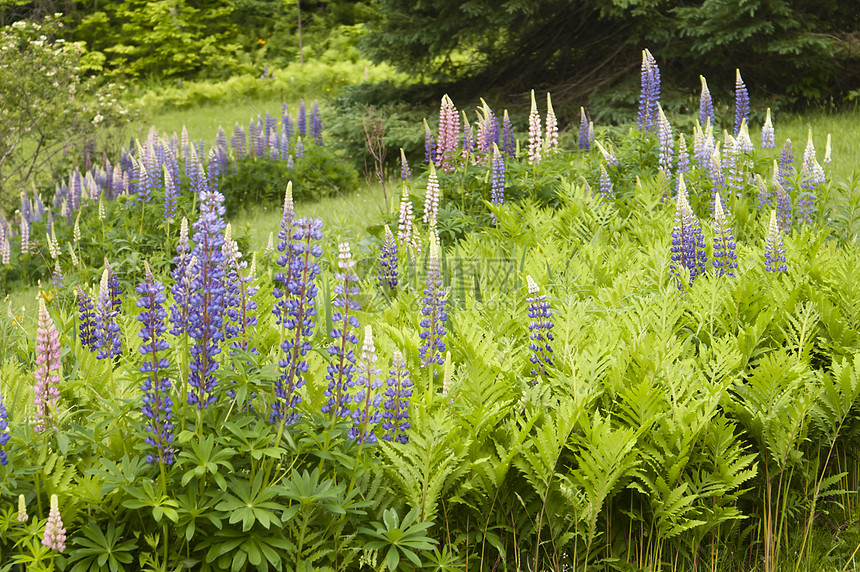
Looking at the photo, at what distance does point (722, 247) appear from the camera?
397cm

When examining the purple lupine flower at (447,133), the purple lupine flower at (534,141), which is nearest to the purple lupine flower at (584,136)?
the purple lupine flower at (534,141)

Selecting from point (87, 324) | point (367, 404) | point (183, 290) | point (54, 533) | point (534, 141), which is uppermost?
point (183, 290)

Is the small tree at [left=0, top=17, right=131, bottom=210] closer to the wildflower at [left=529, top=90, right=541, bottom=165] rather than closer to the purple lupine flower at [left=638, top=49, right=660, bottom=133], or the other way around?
the wildflower at [left=529, top=90, right=541, bottom=165]

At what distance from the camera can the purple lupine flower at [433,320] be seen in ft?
9.44

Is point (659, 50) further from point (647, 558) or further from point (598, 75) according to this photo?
point (647, 558)

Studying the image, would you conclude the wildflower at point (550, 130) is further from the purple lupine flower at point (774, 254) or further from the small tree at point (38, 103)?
the small tree at point (38, 103)

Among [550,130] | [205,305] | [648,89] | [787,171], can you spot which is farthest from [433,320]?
[648,89]

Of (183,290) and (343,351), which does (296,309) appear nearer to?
(343,351)

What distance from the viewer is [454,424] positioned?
2.60 metres

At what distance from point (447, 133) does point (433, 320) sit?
3.32 metres

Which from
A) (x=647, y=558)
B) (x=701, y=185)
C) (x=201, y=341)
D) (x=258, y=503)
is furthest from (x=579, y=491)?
(x=701, y=185)

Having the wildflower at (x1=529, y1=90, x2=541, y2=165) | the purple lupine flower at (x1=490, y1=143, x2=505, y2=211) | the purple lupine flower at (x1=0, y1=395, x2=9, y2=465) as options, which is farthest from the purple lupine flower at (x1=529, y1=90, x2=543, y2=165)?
the purple lupine flower at (x1=0, y1=395, x2=9, y2=465)

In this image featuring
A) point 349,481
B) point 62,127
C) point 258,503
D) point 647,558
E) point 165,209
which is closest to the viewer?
point 258,503

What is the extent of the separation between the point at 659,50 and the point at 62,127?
28.3 feet
